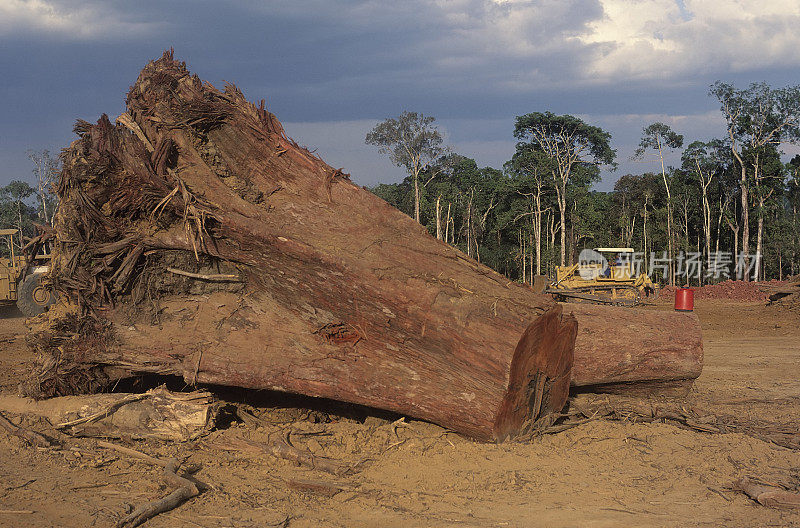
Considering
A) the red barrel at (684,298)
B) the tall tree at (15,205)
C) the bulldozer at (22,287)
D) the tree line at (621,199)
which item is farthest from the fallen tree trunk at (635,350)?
the tall tree at (15,205)

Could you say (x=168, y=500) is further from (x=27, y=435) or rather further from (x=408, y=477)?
(x=27, y=435)

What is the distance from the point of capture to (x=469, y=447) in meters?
4.48

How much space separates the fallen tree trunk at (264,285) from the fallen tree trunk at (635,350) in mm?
822

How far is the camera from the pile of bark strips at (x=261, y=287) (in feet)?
15.0

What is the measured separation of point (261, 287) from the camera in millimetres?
5230

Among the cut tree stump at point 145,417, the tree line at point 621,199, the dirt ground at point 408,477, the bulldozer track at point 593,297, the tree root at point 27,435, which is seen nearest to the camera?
the dirt ground at point 408,477

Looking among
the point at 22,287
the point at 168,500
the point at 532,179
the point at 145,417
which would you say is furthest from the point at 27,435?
the point at 532,179

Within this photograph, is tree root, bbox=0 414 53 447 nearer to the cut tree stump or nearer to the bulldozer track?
the cut tree stump

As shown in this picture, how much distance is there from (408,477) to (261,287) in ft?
6.95

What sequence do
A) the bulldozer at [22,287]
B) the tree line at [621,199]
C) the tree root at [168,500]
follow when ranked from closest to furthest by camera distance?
the tree root at [168,500], the bulldozer at [22,287], the tree line at [621,199]

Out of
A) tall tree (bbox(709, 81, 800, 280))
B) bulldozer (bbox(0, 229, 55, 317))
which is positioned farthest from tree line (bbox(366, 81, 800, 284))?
bulldozer (bbox(0, 229, 55, 317))

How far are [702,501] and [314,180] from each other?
389 centimetres

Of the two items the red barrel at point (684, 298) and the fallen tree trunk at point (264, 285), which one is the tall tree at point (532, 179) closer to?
the red barrel at point (684, 298)

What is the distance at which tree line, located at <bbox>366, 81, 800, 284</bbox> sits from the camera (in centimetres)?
3538
